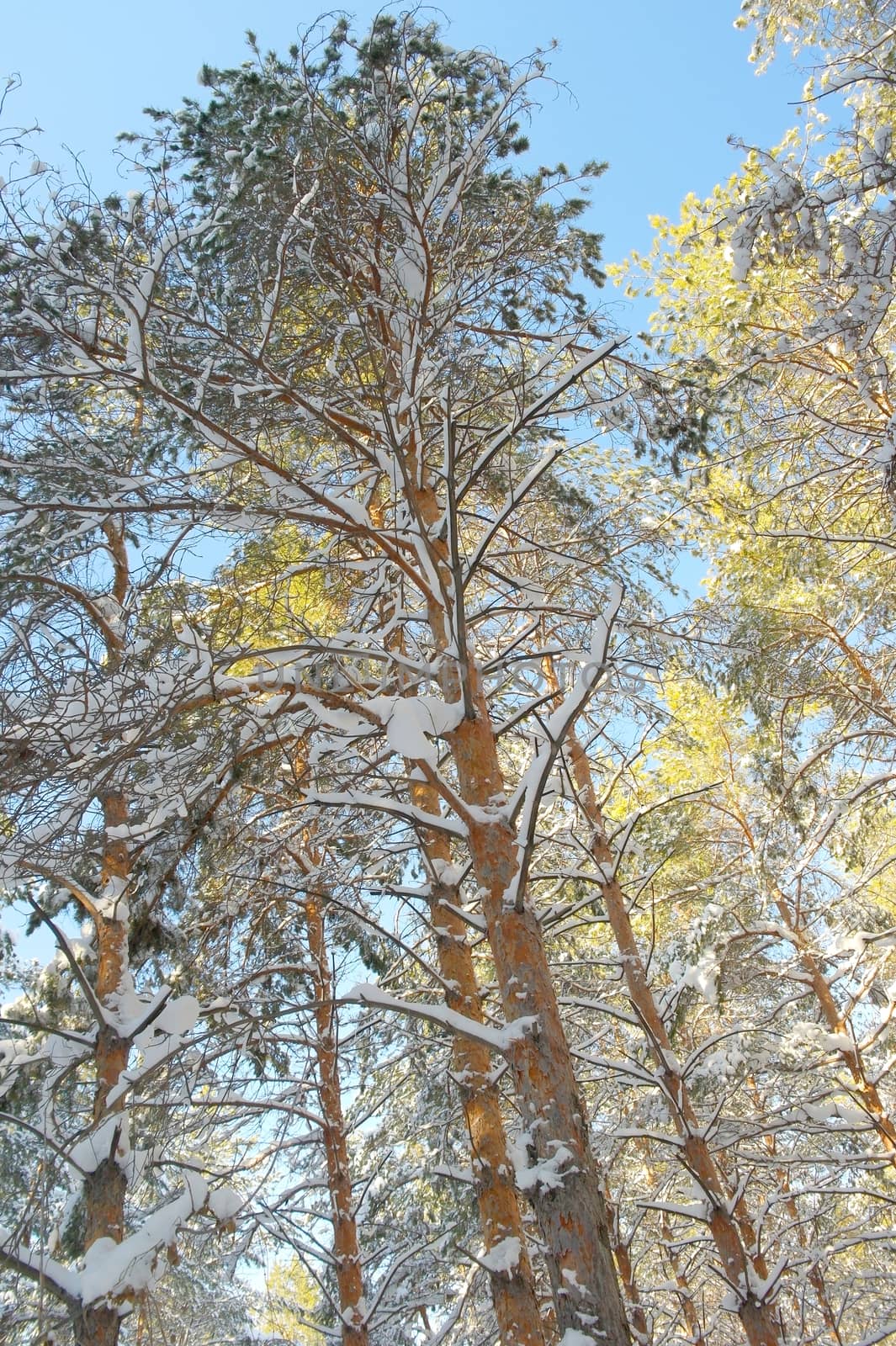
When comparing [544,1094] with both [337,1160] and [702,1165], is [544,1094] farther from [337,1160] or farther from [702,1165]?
[337,1160]

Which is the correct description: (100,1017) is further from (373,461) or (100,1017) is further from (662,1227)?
(662,1227)

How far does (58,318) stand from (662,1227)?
11741 millimetres

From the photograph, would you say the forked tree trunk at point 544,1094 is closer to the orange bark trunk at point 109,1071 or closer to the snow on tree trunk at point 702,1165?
the orange bark trunk at point 109,1071

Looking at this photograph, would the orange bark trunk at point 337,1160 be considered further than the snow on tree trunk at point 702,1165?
Yes

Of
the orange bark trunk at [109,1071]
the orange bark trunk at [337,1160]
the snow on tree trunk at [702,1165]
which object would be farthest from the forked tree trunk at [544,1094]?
the orange bark trunk at [337,1160]

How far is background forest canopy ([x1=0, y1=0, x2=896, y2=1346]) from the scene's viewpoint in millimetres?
3555

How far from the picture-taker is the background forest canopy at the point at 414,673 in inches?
140

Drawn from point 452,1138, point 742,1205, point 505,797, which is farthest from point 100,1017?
point 742,1205

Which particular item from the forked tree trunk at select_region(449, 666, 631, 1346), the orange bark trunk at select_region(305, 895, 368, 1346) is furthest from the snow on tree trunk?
the orange bark trunk at select_region(305, 895, 368, 1346)

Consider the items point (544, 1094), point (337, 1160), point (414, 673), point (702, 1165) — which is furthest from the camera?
point (337, 1160)

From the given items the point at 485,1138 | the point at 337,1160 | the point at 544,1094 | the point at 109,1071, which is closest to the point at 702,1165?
the point at 485,1138

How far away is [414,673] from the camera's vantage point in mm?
4719

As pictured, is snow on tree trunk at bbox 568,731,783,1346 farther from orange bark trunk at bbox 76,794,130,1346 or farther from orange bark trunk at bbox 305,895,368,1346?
orange bark trunk at bbox 76,794,130,1346

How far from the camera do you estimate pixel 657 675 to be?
6.82 metres
